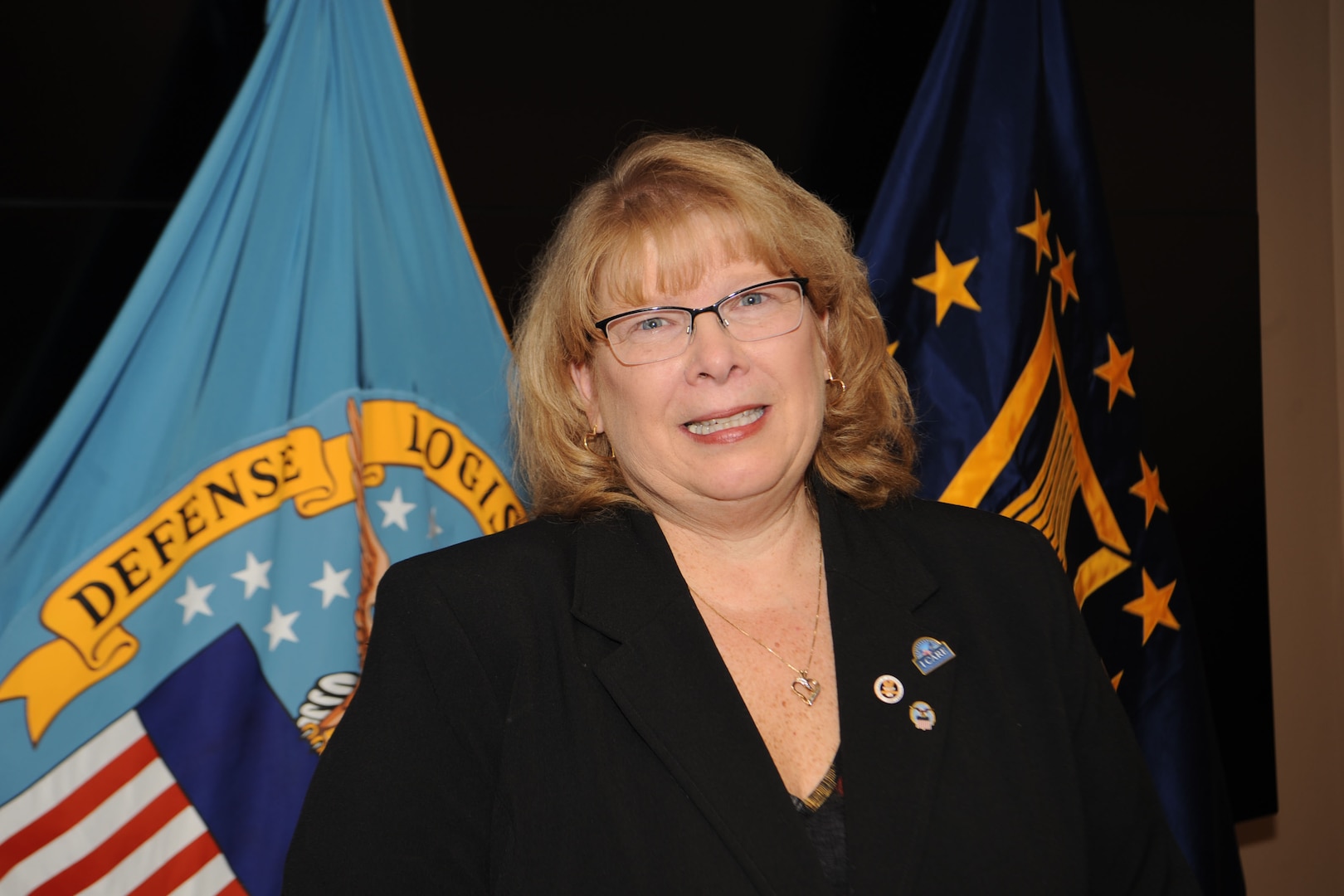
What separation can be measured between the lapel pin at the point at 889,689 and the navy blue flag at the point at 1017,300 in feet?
2.41

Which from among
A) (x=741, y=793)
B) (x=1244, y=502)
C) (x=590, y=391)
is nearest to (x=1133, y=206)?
(x=1244, y=502)

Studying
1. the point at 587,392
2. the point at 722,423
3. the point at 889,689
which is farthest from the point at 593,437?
the point at 889,689

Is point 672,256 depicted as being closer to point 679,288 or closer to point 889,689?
point 679,288

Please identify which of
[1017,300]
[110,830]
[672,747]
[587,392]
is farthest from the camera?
[1017,300]

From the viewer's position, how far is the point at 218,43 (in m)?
1.68

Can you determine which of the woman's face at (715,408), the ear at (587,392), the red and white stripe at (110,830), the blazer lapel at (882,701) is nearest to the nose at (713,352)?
the woman's face at (715,408)

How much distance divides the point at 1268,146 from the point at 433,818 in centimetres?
→ 297

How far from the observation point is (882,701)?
1.38 meters

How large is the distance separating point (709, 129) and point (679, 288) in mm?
798

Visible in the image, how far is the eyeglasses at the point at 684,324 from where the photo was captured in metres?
1.46

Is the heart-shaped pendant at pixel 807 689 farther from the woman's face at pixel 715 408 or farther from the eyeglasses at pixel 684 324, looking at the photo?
the eyeglasses at pixel 684 324

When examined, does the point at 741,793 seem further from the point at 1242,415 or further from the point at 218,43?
the point at 1242,415

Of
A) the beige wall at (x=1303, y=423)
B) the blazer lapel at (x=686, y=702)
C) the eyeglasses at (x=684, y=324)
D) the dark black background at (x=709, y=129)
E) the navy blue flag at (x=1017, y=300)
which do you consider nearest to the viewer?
the blazer lapel at (x=686, y=702)

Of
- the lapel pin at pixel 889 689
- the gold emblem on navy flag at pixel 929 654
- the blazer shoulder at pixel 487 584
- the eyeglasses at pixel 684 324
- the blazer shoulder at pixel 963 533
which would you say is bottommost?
the lapel pin at pixel 889 689
